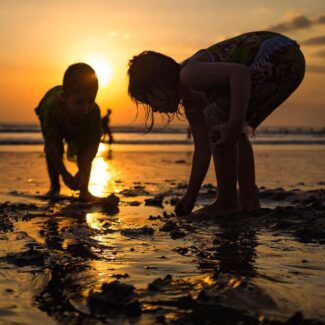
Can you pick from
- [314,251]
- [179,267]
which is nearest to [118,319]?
[179,267]

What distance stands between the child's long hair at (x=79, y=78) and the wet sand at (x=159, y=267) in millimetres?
1204

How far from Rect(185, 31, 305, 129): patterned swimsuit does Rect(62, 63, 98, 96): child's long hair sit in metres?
1.61

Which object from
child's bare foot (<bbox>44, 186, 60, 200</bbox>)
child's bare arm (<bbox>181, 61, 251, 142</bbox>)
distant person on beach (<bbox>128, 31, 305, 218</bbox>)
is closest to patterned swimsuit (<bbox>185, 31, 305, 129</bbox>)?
→ distant person on beach (<bbox>128, 31, 305, 218</bbox>)

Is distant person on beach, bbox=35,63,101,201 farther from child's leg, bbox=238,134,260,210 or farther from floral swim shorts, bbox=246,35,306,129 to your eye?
floral swim shorts, bbox=246,35,306,129

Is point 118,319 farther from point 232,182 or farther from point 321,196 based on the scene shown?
point 321,196

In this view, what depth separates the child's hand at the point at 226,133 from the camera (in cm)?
384

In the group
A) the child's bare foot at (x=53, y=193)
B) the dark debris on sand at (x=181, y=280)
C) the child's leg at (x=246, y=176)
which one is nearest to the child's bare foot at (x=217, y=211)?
the dark debris on sand at (x=181, y=280)

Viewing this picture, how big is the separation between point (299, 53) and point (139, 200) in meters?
2.75

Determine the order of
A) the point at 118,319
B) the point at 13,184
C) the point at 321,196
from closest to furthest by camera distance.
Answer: the point at 118,319 → the point at 321,196 → the point at 13,184

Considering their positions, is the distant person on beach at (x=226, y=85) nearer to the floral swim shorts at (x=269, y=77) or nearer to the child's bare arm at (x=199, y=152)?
the floral swim shorts at (x=269, y=77)

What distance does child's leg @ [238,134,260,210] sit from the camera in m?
4.73

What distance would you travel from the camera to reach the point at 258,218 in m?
4.25

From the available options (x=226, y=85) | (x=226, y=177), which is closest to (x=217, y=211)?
(x=226, y=177)

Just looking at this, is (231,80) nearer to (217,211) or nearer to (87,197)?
(217,211)
